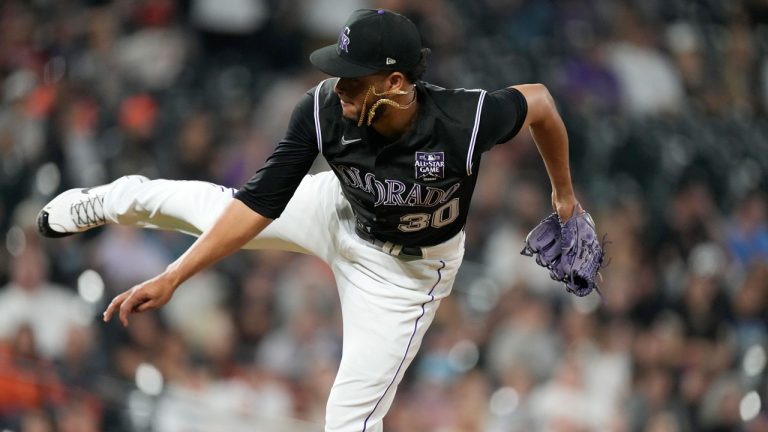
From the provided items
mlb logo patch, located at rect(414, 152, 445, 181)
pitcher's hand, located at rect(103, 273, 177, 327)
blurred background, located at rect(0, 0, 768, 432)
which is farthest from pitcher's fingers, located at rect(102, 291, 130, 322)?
blurred background, located at rect(0, 0, 768, 432)

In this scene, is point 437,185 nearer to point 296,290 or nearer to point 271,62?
point 296,290

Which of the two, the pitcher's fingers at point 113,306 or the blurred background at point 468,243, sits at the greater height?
the pitcher's fingers at point 113,306

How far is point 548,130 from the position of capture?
12.3 ft

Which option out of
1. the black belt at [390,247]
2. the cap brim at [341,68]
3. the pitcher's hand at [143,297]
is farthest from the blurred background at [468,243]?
the cap brim at [341,68]

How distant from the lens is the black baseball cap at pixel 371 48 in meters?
3.38

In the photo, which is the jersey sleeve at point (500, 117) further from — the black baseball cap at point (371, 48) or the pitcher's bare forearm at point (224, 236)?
the pitcher's bare forearm at point (224, 236)

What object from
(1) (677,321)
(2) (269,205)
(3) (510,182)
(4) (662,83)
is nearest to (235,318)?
(3) (510,182)

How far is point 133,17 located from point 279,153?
505 cm

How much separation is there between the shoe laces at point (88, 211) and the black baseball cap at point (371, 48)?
1056 millimetres

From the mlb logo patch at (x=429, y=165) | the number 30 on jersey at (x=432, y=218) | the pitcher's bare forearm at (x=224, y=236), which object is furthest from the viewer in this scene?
the number 30 on jersey at (x=432, y=218)

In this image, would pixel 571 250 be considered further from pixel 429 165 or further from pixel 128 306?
pixel 128 306

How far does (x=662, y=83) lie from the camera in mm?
8656

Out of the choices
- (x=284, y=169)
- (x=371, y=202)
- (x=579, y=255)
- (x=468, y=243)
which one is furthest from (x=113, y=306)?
(x=468, y=243)

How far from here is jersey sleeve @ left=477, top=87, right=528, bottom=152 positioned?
3.58 metres
